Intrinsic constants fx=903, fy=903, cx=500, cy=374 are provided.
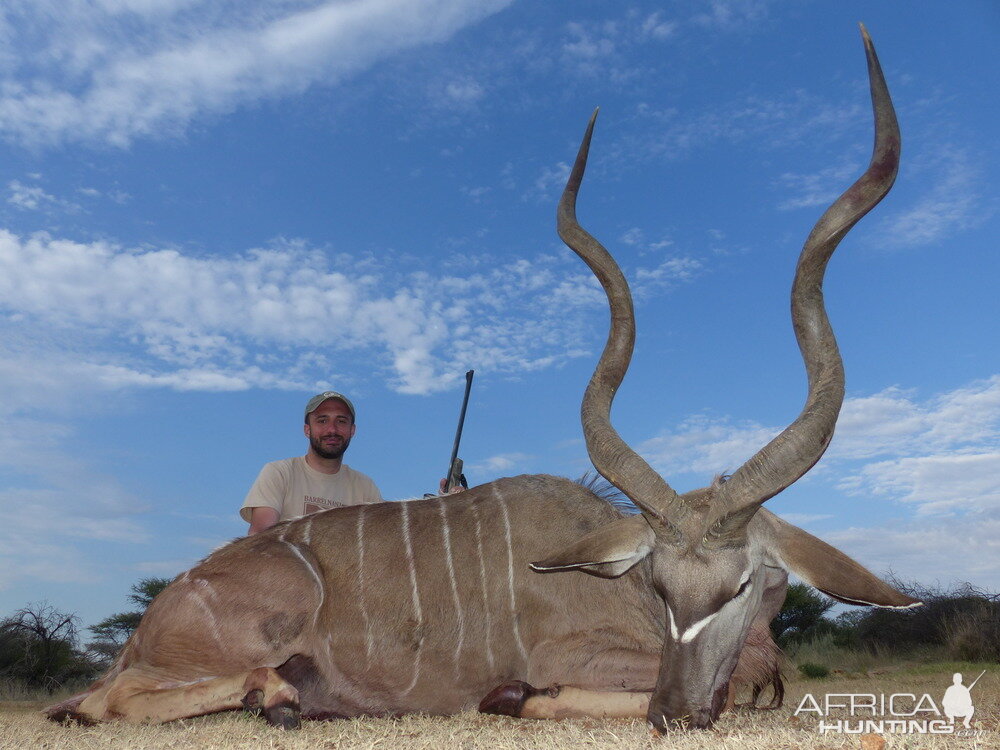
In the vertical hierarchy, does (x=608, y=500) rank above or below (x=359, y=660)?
above

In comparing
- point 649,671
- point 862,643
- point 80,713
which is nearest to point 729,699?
point 649,671

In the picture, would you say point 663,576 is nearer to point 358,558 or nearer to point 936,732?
point 936,732

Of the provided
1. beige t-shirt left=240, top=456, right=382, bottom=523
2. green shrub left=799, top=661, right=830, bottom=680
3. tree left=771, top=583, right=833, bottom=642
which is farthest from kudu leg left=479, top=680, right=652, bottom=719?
tree left=771, top=583, right=833, bottom=642

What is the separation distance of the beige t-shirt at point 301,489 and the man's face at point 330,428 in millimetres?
168

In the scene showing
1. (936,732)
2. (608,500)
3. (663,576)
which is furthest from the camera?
(608,500)

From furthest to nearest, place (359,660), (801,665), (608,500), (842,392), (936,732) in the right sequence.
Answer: (801,665)
(608,500)
(359,660)
(842,392)
(936,732)

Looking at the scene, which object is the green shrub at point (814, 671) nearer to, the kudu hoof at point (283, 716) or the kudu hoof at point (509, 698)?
the kudu hoof at point (509, 698)

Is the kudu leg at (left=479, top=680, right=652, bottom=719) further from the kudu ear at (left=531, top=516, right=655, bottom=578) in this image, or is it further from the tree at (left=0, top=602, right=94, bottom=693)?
the tree at (left=0, top=602, right=94, bottom=693)

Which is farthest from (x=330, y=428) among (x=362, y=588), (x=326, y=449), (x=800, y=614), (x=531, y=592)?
(x=800, y=614)

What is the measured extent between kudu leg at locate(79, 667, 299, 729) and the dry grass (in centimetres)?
6

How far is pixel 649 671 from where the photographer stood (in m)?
3.58

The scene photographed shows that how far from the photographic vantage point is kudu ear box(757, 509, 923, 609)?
3053mm

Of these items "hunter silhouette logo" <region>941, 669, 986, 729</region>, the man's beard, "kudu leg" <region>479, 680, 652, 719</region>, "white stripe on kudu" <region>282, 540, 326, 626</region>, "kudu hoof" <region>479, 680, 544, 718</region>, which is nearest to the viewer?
"hunter silhouette logo" <region>941, 669, 986, 729</region>

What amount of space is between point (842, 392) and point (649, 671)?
1321mm
